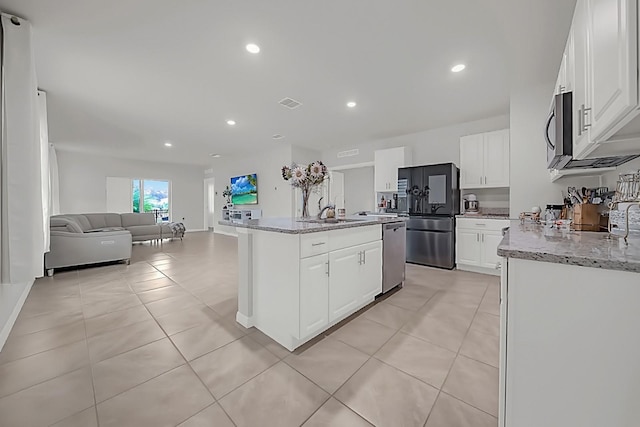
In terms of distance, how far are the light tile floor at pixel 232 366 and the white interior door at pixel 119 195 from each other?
6692 mm

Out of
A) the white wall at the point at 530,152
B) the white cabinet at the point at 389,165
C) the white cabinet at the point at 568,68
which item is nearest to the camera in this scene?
the white cabinet at the point at 568,68

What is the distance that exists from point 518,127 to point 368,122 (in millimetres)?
2340

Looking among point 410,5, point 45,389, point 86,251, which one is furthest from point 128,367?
point 86,251

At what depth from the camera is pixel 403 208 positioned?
15.3 feet

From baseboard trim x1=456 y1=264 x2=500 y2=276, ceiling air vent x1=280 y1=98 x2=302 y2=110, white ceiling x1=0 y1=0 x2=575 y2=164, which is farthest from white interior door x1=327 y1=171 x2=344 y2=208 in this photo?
baseboard trim x1=456 y1=264 x2=500 y2=276

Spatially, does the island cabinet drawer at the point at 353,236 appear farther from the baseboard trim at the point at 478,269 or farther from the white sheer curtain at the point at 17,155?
the white sheer curtain at the point at 17,155

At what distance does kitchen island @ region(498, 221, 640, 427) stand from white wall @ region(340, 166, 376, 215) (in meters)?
6.42

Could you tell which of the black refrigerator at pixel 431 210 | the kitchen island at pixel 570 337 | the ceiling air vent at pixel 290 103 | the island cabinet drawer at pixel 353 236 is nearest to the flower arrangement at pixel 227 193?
the ceiling air vent at pixel 290 103

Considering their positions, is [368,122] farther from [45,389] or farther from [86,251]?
[86,251]

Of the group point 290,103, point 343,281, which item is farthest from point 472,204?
point 290,103

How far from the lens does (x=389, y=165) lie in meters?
5.12

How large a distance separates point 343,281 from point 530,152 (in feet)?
8.37

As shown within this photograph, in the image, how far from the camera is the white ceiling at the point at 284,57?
1.93 metres

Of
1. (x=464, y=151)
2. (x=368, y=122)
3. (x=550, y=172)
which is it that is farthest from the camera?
(x=368, y=122)
